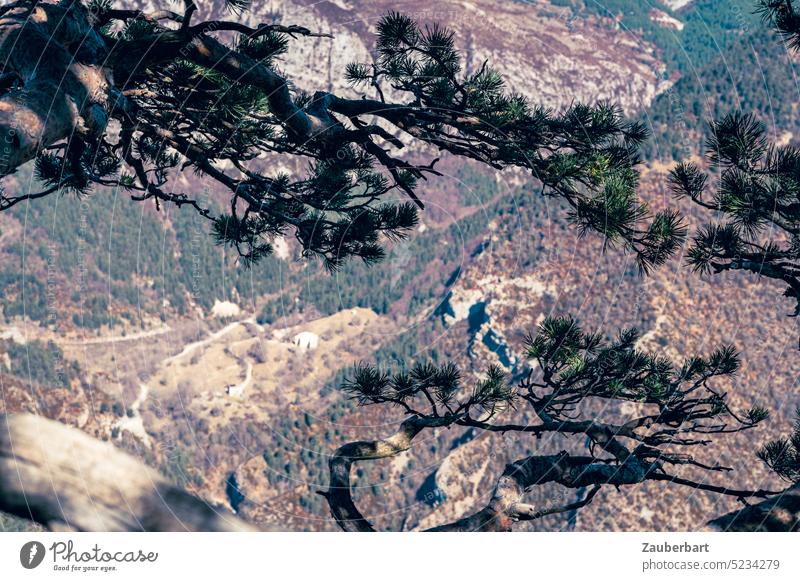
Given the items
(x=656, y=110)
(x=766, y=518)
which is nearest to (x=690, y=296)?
(x=656, y=110)

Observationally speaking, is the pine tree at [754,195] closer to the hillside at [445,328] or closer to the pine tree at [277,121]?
the pine tree at [277,121]

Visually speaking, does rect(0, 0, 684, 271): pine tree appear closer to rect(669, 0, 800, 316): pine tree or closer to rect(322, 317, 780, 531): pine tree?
rect(669, 0, 800, 316): pine tree
